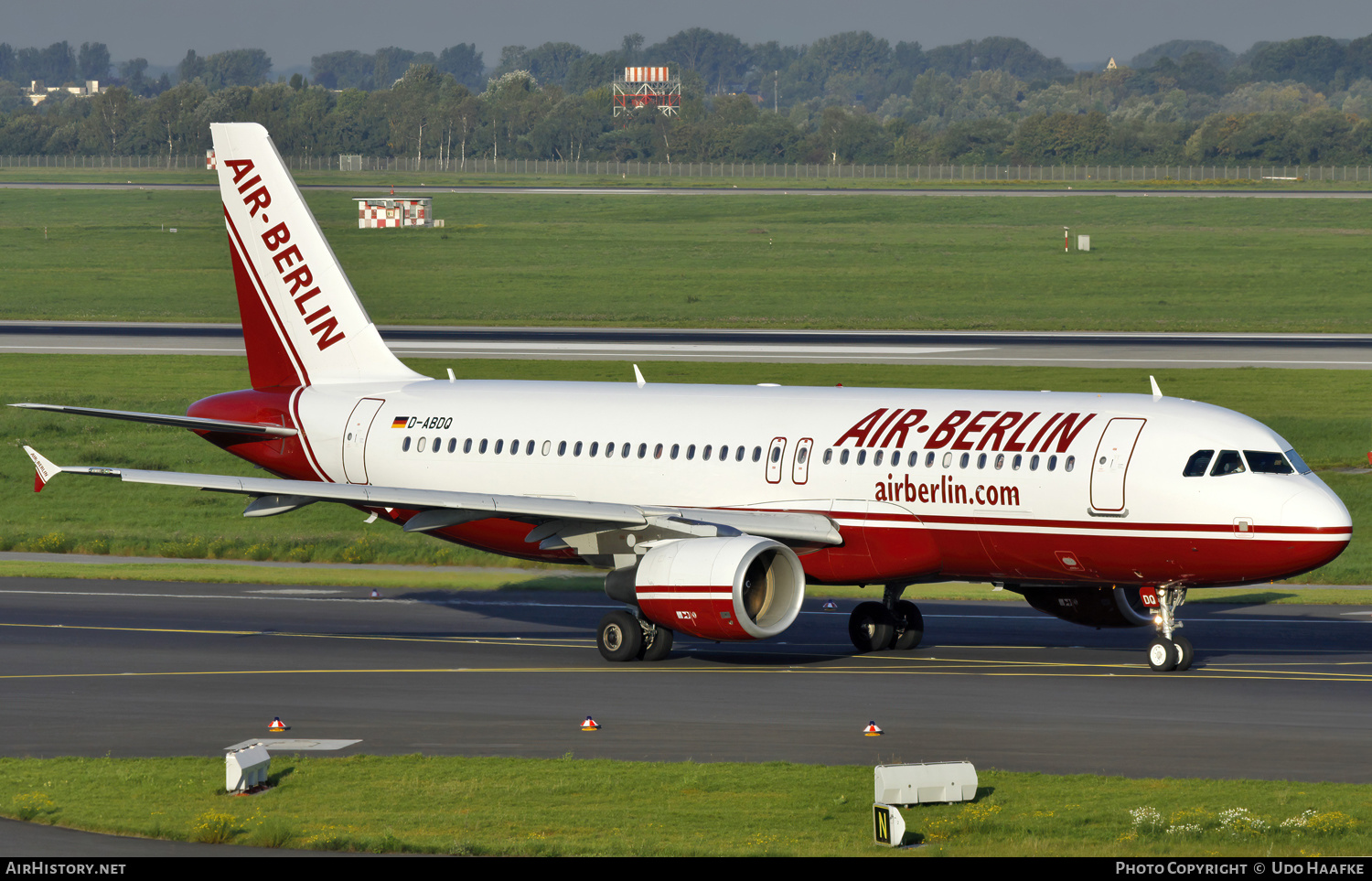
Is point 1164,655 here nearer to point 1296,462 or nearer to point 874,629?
point 1296,462

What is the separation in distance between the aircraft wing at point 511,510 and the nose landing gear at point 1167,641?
598cm

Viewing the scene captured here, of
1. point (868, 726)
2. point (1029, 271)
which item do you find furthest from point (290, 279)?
point (1029, 271)

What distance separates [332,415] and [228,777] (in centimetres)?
1830

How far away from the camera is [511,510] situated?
34.6m

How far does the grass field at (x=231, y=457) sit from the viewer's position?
54031 millimetres

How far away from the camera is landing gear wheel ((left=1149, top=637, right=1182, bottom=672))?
33625mm

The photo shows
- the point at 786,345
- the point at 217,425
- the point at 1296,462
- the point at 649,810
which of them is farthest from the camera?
the point at 786,345

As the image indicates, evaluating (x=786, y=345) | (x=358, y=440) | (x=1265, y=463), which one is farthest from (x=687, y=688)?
(x=786, y=345)

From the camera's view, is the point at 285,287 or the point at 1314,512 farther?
the point at 285,287

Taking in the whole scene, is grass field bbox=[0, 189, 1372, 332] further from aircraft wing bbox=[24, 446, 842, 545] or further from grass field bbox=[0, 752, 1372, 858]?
grass field bbox=[0, 752, 1372, 858]

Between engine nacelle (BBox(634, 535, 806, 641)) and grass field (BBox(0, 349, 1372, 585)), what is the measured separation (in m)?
18.9

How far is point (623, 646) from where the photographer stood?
35469mm

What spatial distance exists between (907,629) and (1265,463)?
27.2 ft
